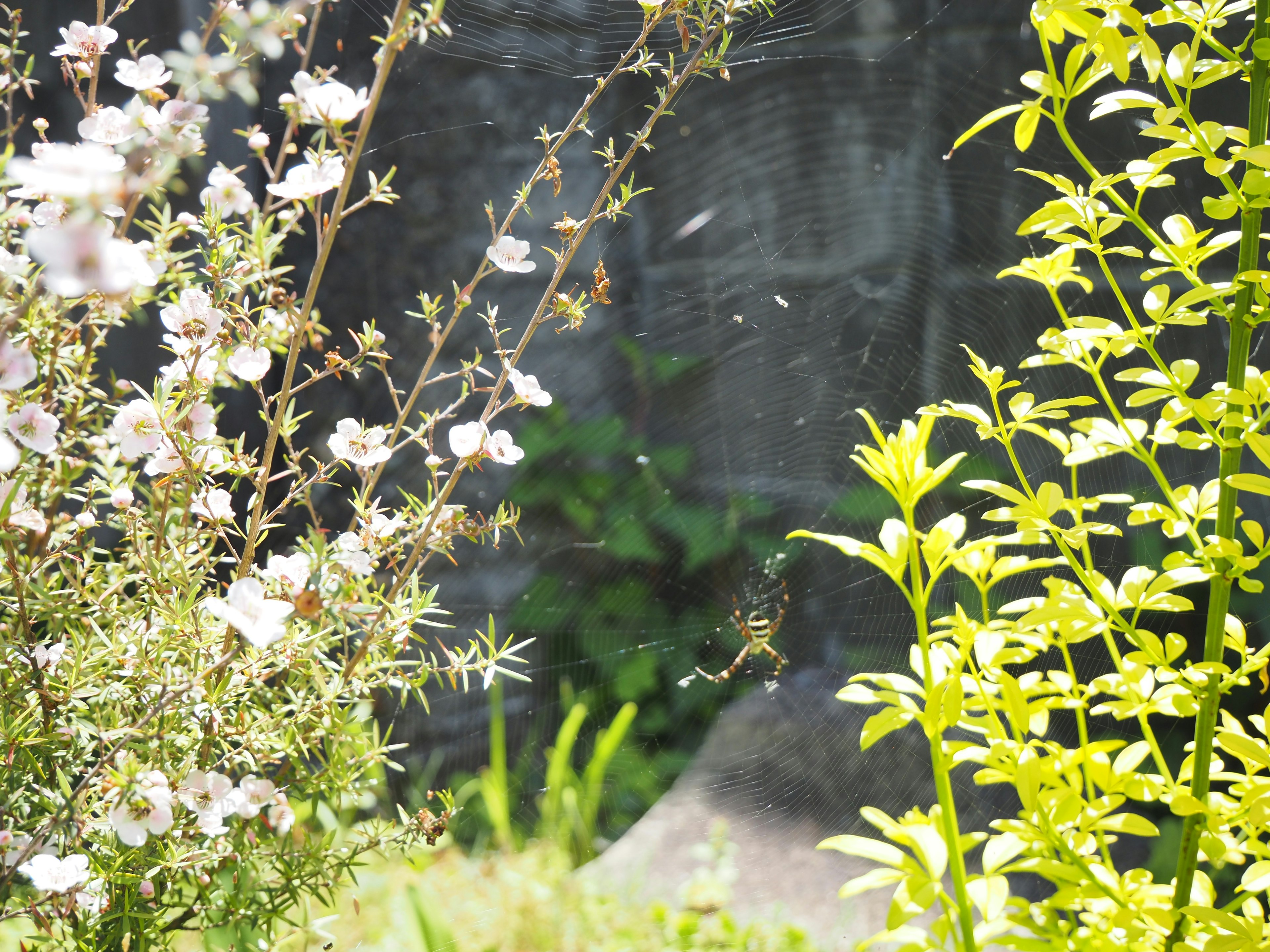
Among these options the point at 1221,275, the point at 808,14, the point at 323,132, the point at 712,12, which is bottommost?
the point at 1221,275

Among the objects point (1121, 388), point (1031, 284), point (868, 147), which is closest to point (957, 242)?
point (1031, 284)

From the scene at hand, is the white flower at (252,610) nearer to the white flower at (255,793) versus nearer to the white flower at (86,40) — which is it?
the white flower at (255,793)

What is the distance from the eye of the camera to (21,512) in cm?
48

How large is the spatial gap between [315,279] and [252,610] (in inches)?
7.8

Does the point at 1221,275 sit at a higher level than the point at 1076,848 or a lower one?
higher

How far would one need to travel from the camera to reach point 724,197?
2.15m

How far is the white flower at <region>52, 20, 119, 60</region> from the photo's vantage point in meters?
0.57

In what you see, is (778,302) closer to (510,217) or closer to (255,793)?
(510,217)

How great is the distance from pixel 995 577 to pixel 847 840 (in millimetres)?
219

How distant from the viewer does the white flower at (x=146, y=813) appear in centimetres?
44

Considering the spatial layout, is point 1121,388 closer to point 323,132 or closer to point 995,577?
point 995,577

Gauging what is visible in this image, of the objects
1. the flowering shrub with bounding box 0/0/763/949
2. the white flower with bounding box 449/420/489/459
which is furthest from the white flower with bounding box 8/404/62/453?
the white flower with bounding box 449/420/489/459

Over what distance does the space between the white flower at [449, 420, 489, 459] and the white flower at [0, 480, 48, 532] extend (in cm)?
24

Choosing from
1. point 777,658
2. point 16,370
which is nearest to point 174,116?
point 16,370
